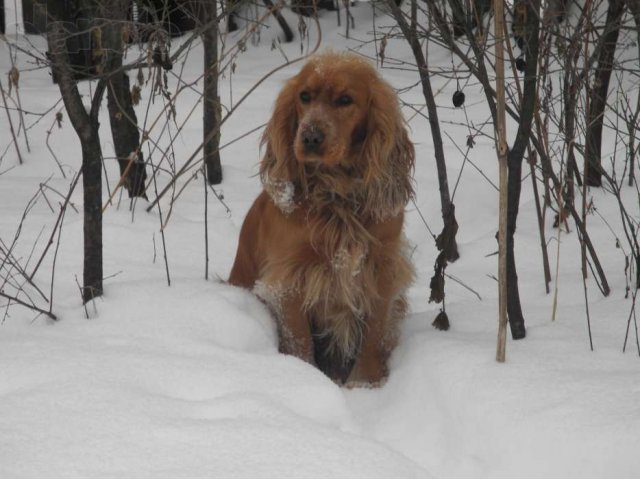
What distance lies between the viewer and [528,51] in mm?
2664

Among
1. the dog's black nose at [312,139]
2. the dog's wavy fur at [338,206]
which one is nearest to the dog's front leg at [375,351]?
the dog's wavy fur at [338,206]

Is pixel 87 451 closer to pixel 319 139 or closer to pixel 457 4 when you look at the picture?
pixel 319 139

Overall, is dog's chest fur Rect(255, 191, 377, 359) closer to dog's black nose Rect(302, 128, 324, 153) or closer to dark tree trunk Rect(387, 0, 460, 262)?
dog's black nose Rect(302, 128, 324, 153)

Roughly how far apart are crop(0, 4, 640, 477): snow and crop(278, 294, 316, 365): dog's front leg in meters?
0.08

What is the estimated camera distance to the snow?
7.02 ft

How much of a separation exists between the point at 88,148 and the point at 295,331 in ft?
3.40

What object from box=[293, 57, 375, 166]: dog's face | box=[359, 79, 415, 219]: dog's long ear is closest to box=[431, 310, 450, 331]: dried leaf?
box=[359, 79, 415, 219]: dog's long ear

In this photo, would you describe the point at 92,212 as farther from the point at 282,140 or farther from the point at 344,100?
the point at 344,100

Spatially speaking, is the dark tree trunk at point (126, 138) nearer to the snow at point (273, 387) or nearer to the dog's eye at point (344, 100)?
the snow at point (273, 387)

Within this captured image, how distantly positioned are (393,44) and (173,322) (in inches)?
231

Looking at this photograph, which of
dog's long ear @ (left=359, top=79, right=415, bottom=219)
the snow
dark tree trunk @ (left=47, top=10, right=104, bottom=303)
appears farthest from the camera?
dog's long ear @ (left=359, top=79, right=415, bottom=219)

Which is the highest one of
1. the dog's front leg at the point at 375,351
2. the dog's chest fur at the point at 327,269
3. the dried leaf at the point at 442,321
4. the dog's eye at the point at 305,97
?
the dog's eye at the point at 305,97

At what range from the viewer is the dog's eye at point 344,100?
308 cm

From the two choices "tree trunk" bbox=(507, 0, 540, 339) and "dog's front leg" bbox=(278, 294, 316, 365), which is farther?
"dog's front leg" bbox=(278, 294, 316, 365)
